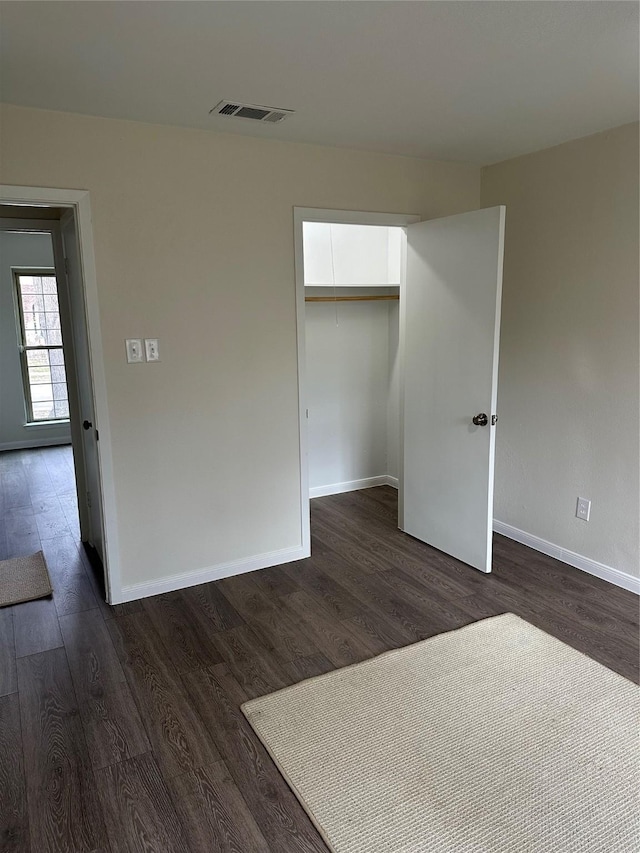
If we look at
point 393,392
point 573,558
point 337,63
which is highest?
point 337,63

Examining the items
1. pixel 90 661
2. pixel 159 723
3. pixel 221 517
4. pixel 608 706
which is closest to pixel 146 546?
pixel 221 517

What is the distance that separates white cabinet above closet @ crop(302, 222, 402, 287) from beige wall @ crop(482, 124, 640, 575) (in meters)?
0.96

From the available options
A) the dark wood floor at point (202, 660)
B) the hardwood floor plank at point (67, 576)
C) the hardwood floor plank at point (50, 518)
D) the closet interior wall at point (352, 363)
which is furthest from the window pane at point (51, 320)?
the closet interior wall at point (352, 363)

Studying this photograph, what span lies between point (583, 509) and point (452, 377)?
1.08 meters

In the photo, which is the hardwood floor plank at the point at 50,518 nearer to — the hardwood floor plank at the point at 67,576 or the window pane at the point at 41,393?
the hardwood floor plank at the point at 67,576

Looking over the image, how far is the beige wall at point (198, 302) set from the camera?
2.82 m

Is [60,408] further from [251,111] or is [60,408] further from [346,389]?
[251,111]

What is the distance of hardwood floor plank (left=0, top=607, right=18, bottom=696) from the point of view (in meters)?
2.47

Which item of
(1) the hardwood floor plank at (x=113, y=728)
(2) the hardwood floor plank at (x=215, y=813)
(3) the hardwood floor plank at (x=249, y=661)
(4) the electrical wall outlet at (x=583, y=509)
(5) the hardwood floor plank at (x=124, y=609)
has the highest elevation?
(4) the electrical wall outlet at (x=583, y=509)

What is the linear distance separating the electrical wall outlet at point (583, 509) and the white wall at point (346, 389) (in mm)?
2007

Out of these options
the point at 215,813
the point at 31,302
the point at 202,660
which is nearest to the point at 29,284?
the point at 31,302

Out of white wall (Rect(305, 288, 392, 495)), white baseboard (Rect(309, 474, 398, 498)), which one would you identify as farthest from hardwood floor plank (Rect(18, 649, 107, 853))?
white wall (Rect(305, 288, 392, 495))

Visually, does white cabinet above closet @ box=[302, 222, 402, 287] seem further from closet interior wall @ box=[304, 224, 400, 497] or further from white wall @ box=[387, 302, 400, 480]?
white wall @ box=[387, 302, 400, 480]

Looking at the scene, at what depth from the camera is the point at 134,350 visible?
298cm
